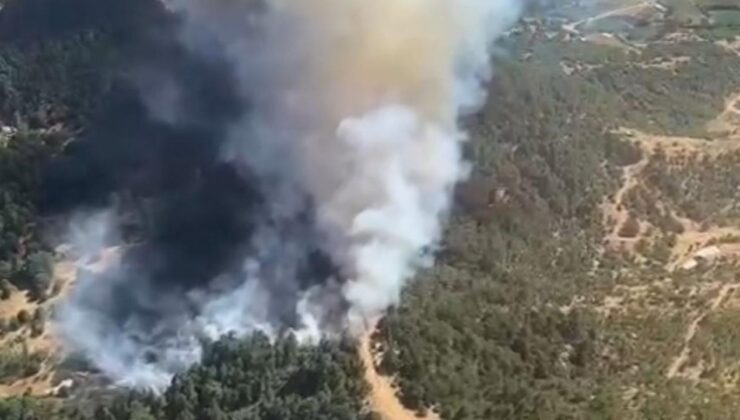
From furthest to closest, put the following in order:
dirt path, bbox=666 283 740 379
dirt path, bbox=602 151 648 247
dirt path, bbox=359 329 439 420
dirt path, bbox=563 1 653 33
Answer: dirt path, bbox=563 1 653 33 → dirt path, bbox=602 151 648 247 → dirt path, bbox=666 283 740 379 → dirt path, bbox=359 329 439 420

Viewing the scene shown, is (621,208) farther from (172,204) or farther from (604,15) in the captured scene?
(604,15)

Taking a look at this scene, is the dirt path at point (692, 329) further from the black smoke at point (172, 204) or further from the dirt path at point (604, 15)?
the dirt path at point (604, 15)

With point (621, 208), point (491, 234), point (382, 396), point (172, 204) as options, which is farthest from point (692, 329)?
point (172, 204)

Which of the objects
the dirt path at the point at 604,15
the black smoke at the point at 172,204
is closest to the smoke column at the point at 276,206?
the black smoke at the point at 172,204

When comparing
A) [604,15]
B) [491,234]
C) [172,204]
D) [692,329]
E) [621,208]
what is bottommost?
[692,329]

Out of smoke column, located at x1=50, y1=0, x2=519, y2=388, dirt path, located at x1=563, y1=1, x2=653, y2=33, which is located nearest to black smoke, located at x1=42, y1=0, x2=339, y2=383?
smoke column, located at x1=50, y1=0, x2=519, y2=388

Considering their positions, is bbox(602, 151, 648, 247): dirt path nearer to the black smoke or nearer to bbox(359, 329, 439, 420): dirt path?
the black smoke
